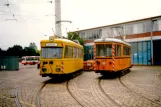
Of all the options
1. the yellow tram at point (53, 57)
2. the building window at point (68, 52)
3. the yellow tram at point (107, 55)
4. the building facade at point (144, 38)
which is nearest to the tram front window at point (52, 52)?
the yellow tram at point (53, 57)

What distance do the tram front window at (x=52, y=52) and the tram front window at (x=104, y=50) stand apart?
11.1 feet

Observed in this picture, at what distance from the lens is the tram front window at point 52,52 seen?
14696 millimetres

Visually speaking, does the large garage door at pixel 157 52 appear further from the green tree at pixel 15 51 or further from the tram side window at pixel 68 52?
the green tree at pixel 15 51

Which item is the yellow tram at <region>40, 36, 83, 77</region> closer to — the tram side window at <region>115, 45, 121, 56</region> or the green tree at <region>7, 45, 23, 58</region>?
the tram side window at <region>115, 45, 121, 56</region>

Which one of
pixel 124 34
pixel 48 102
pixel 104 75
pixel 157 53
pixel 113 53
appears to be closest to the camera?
pixel 48 102

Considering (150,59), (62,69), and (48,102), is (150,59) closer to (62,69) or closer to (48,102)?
(62,69)

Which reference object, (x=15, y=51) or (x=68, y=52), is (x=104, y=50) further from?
(x=15, y=51)

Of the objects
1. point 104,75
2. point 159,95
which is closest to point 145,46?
point 104,75

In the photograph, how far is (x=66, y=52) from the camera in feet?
49.9

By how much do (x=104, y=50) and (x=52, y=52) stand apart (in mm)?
4078

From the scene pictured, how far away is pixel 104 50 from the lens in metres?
16.7

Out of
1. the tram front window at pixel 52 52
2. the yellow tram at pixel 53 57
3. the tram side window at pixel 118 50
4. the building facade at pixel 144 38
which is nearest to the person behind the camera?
the yellow tram at pixel 53 57

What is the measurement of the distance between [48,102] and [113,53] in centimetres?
885

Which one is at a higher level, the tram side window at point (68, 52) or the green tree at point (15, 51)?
the green tree at point (15, 51)
